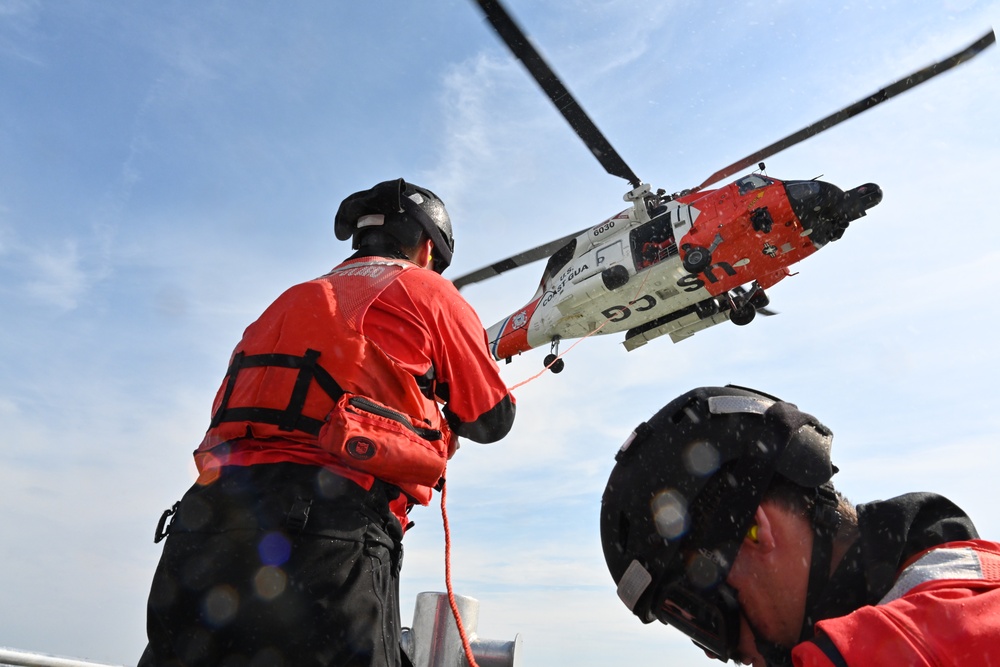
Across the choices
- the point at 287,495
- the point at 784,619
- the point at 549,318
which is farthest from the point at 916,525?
the point at 549,318

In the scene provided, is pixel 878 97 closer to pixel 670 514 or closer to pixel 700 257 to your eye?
pixel 700 257

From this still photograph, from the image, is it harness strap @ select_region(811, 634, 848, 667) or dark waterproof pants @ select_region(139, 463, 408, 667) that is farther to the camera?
dark waterproof pants @ select_region(139, 463, 408, 667)

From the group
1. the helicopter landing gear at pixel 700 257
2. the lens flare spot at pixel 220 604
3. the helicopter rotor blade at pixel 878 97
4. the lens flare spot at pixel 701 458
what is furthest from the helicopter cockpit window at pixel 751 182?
the lens flare spot at pixel 220 604

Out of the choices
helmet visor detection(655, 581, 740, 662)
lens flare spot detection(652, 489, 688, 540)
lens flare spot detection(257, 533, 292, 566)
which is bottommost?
helmet visor detection(655, 581, 740, 662)

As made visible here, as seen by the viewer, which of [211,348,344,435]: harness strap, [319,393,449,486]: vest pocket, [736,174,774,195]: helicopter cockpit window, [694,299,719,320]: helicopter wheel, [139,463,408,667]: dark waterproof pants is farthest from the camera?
[694,299,719,320]: helicopter wheel

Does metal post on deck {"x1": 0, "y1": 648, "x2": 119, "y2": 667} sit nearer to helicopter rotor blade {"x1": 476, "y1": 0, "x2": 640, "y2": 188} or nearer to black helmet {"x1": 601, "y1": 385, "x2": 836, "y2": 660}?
black helmet {"x1": 601, "y1": 385, "x2": 836, "y2": 660}

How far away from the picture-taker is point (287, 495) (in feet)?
8.45

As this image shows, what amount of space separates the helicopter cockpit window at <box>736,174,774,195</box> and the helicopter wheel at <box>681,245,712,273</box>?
1.29 m

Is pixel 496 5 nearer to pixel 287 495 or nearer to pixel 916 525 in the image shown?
pixel 287 495

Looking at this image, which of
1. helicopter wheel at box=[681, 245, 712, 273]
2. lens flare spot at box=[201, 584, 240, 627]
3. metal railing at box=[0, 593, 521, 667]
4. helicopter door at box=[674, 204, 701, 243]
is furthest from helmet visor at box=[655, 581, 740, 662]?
helicopter door at box=[674, 204, 701, 243]

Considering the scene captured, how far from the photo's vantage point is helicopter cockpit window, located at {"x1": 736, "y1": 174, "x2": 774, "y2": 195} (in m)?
12.8

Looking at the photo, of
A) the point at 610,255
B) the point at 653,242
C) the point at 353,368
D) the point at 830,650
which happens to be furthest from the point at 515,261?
the point at 830,650

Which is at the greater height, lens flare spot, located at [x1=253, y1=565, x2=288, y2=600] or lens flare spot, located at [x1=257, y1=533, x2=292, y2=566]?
lens flare spot, located at [x1=257, y1=533, x2=292, y2=566]

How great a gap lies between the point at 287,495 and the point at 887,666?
1.98 meters
